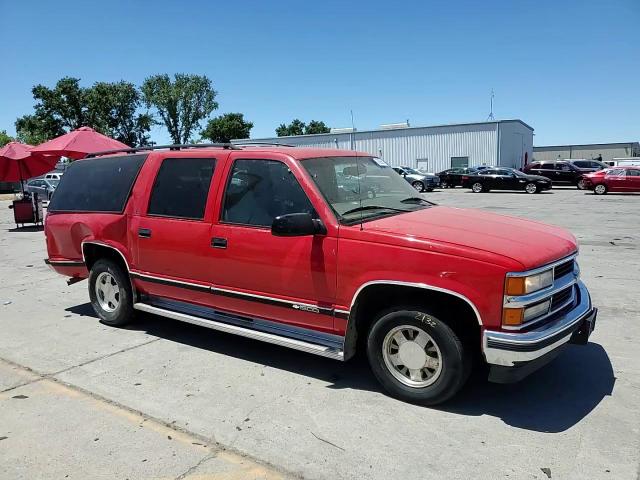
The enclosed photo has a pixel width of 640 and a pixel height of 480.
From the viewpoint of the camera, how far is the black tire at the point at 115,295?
5.61 metres

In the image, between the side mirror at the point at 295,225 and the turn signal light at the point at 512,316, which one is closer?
the turn signal light at the point at 512,316

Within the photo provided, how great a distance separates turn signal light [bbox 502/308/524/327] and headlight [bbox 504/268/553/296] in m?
0.11

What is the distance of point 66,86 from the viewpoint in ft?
187

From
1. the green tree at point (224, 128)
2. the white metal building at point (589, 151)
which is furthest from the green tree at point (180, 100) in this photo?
the white metal building at point (589, 151)

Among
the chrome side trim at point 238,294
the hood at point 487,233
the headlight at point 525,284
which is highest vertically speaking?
the hood at point 487,233

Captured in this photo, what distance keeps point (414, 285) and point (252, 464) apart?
60.4 inches

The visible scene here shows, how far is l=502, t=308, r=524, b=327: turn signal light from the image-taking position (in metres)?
3.25

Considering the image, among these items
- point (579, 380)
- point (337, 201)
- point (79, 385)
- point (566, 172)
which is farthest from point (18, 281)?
point (566, 172)

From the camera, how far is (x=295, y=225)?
3793 millimetres

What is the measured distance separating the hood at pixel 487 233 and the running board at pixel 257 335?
1000 millimetres

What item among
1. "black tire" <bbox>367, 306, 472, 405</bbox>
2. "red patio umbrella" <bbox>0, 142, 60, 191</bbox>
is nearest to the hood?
"black tire" <bbox>367, 306, 472, 405</bbox>

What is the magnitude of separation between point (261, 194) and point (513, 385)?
2.59 metres

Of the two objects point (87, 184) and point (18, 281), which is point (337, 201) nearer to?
point (87, 184)

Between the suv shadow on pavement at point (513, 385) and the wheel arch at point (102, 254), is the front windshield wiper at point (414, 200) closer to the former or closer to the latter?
the suv shadow on pavement at point (513, 385)
